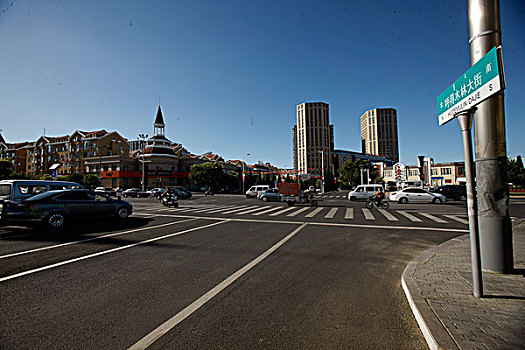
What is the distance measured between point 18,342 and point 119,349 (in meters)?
1.11

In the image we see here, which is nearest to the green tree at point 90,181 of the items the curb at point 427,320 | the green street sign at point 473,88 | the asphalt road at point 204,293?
the asphalt road at point 204,293

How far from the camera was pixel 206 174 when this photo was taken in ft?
183

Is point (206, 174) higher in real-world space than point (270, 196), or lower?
higher

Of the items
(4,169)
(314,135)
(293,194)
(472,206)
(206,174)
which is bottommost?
(293,194)

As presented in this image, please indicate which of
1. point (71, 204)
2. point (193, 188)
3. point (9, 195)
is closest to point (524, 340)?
point (71, 204)

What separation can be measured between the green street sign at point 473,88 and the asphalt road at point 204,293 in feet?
9.35

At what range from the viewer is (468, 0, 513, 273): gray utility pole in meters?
4.05

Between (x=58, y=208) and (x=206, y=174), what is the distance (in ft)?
154

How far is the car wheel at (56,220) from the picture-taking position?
29.5 feet

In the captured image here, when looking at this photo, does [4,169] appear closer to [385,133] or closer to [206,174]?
[206,174]

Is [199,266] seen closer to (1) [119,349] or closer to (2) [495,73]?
(1) [119,349]

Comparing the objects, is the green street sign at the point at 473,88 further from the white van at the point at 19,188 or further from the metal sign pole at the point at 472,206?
the white van at the point at 19,188

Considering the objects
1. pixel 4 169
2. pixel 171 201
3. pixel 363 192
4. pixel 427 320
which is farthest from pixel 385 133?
pixel 427 320

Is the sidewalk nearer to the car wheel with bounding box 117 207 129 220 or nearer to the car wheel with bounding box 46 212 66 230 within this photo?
the car wheel with bounding box 46 212 66 230
